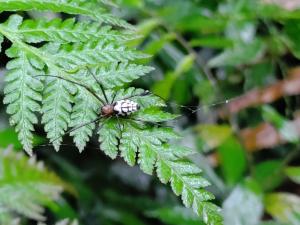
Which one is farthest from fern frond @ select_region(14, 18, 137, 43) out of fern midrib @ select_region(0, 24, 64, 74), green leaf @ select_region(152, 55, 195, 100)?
green leaf @ select_region(152, 55, 195, 100)

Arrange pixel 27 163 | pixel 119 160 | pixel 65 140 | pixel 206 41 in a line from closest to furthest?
pixel 27 163 < pixel 206 41 < pixel 65 140 < pixel 119 160

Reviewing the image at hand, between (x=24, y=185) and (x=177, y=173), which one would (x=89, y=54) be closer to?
(x=177, y=173)

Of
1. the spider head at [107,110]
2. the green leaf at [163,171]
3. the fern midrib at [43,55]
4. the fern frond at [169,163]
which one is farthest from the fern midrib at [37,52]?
the green leaf at [163,171]

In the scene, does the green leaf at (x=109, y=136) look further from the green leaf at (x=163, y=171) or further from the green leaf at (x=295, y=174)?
the green leaf at (x=295, y=174)

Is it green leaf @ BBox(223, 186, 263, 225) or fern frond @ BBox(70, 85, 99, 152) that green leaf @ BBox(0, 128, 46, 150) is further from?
fern frond @ BBox(70, 85, 99, 152)

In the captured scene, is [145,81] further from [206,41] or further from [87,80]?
[87,80]

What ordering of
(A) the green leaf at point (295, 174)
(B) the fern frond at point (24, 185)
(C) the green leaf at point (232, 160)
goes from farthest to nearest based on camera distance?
(C) the green leaf at point (232, 160), (A) the green leaf at point (295, 174), (B) the fern frond at point (24, 185)

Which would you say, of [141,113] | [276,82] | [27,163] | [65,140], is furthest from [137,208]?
[141,113]
